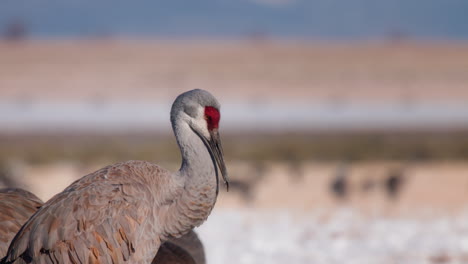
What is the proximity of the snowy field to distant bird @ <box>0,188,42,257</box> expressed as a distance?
2.41 metres

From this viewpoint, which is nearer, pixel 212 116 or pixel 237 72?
pixel 212 116

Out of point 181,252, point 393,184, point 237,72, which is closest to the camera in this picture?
point 181,252

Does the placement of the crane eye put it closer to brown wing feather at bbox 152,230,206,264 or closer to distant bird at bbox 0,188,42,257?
brown wing feather at bbox 152,230,206,264

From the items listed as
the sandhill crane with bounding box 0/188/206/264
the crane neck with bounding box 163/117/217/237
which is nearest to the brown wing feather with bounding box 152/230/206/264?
the sandhill crane with bounding box 0/188/206/264

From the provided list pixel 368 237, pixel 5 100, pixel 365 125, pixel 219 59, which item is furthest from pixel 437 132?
pixel 219 59

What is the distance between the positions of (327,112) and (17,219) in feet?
100

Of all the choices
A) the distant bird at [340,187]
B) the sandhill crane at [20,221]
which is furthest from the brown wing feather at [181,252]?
the distant bird at [340,187]

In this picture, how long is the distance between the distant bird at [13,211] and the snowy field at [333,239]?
2409 mm

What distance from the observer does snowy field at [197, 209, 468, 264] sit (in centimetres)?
776

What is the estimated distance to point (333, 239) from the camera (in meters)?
8.45

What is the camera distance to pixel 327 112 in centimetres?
3547

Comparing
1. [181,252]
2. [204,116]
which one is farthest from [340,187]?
[204,116]

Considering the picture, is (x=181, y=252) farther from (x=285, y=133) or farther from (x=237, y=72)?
(x=237, y=72)

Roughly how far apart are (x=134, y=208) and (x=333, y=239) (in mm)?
3918
